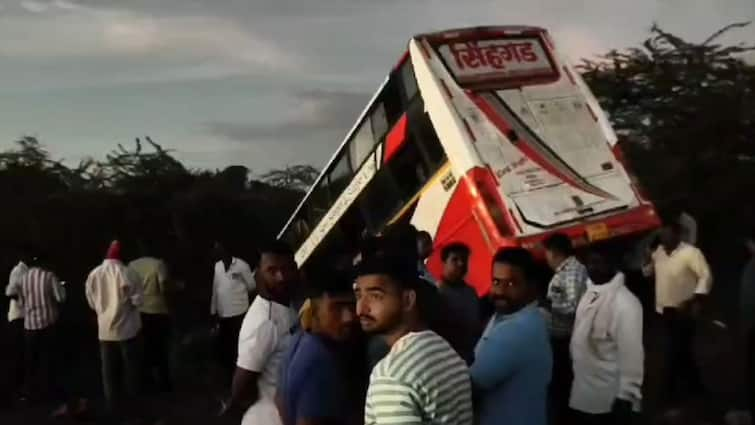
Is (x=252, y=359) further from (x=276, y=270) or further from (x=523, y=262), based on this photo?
(x=523, y=262)

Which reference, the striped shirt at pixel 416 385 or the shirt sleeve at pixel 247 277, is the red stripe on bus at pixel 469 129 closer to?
the shirt sleeve at pixel 247 277

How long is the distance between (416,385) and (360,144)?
1037 centimetres

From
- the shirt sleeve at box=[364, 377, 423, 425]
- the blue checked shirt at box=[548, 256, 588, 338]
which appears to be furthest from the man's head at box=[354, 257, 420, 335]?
the blue checked shirt at box=[548, 256, 588, 338]

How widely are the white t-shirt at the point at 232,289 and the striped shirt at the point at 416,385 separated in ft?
26.7

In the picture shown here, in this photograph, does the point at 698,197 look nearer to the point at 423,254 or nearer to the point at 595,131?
the point at 595,131

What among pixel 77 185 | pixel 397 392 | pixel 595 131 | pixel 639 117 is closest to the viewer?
pixel 397 392

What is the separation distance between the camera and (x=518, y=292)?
4.88 m

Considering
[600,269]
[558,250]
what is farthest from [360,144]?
[600,269]

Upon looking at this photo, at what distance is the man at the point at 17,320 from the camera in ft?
37.3

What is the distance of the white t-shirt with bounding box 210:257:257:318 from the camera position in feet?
39.0

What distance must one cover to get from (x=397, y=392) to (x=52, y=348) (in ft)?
28.9

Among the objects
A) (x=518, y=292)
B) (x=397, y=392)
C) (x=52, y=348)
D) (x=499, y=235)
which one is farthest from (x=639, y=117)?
(x=397, y=392)

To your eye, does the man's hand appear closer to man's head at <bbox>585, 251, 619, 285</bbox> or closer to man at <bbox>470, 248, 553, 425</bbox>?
man's head at <bbox>585, 251, 619, 285</bbox>

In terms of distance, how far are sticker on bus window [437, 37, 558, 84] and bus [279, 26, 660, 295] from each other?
1 cm
